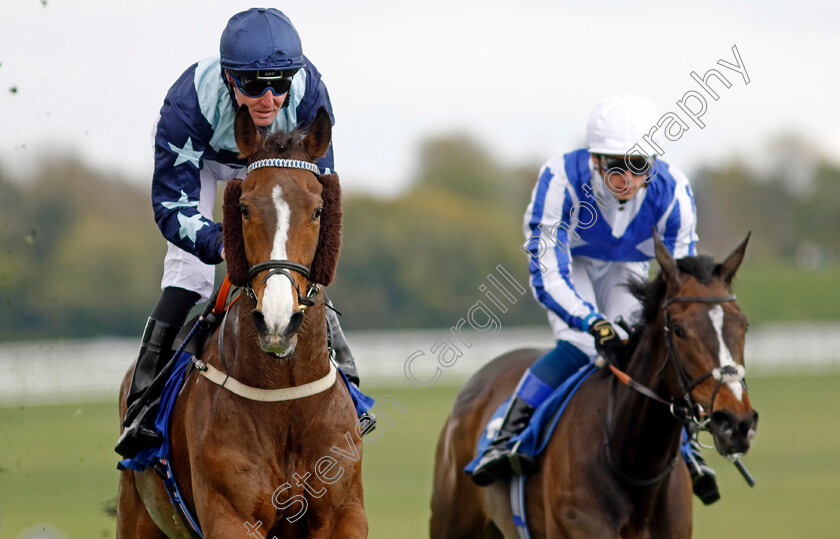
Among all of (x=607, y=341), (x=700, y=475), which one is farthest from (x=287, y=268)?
(x=700, y=475)

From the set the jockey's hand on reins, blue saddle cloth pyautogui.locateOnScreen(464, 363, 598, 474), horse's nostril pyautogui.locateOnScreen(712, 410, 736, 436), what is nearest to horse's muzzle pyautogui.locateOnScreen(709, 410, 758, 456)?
horse's nostril pyautogui.locateOnScreen(712, 410, 736, 436)

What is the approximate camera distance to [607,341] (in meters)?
→ 5.79

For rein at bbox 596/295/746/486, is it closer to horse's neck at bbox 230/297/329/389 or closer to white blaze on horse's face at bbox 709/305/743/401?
white blaze on horse's face at bbox 709/305/743/401

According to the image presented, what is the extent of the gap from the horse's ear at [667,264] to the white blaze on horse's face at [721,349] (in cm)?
33

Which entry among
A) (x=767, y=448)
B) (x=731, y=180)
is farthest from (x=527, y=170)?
(x=767, y=448)

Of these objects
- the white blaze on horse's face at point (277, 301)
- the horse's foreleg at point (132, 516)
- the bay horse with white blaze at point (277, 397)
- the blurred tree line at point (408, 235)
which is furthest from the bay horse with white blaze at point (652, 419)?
the blurred tree line at point (408, 235)

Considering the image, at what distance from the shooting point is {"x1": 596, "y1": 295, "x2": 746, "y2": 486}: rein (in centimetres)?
484

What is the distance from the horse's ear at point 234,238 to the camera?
Answer: 3.94 m

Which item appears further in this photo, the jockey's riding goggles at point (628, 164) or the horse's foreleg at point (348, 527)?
the jockey's riding goggles at point (628, 164)

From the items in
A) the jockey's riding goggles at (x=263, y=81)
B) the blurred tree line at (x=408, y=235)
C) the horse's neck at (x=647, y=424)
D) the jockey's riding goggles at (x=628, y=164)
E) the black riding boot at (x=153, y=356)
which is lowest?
the blurred tree line at (x=408, y=235)

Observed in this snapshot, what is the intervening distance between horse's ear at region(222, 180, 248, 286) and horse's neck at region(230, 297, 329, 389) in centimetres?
19

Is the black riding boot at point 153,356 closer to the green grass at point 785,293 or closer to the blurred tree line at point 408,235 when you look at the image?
the blurred tree line at point 408,235

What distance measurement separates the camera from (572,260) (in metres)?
6.66

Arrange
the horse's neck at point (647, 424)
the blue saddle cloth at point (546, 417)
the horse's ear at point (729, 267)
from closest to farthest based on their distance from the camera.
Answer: the horse's ear at point (729, 267)
the horse's neck at point (647, 424)
the blue saddle cloth at point (546, 417)
